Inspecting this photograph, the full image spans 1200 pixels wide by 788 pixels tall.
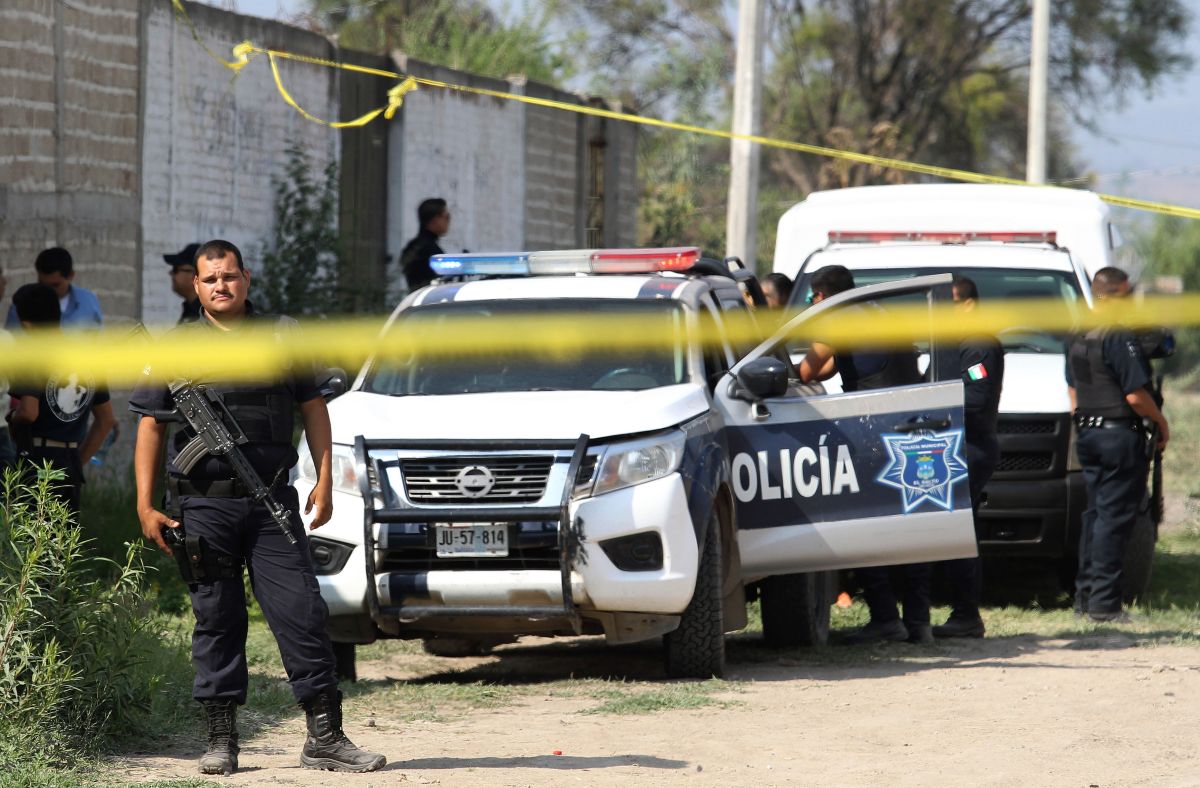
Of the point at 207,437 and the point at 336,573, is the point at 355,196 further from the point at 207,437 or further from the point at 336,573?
the point at 207,437

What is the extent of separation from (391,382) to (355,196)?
26.8 feet

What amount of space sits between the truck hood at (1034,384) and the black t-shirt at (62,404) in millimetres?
4693

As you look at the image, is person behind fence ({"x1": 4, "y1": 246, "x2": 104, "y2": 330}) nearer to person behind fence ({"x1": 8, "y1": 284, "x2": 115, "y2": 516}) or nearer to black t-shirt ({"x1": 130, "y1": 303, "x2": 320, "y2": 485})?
person behind fence ({"x1": 8, "y1": 284, "x2": 115, "y2": 516})

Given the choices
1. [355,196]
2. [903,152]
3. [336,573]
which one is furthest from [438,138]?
[903,152]

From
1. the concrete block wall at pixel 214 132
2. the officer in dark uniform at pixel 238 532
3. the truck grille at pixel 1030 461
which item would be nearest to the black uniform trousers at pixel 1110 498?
the truck grille at pixel 1030 461

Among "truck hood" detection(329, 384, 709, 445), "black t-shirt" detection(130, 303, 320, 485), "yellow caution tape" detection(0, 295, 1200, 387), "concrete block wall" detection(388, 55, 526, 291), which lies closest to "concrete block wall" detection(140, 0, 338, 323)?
"concrete block wall" detection(388, 55, 526, 291)

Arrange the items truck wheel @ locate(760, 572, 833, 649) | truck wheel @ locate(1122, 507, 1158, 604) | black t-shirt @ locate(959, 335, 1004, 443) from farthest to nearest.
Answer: truck wheel @ locate(1122, 507, 1158, 604) → black t-shirt @ locate(959, 335, 1004, 443) → truck wheel @ locate(760, 572, 833, 649)

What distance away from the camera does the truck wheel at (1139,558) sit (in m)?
10.6

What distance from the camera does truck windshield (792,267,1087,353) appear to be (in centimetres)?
1114

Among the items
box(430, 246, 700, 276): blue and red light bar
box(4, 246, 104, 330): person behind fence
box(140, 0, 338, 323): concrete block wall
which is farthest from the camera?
box(140, 0, 338, 323): concrete block wall

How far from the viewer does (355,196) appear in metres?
16.6

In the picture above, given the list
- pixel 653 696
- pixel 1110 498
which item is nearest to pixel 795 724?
pixel 653 696

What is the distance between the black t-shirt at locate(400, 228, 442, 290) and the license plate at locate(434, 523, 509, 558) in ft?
13.0

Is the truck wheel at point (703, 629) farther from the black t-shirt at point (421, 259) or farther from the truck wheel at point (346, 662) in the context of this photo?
the black t-shirt at point (421, 259)
